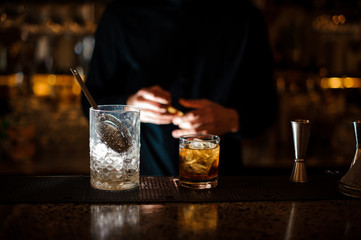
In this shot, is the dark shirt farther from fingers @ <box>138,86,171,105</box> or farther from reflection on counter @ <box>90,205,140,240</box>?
reflection on counter @ <box>90,205,140,240</box>

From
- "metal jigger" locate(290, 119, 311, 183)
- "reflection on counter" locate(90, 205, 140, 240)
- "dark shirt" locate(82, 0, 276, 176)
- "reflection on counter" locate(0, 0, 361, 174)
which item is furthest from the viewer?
"reflection on counter" locate(0, 0, 361, 174)

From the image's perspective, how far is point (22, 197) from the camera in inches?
41.1

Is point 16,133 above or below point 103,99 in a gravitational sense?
below

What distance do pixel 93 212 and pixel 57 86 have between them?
8.29ft

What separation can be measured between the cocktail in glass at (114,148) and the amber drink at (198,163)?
0.11 m

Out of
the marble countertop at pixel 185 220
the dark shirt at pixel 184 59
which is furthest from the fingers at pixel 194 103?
the marble countertop at pixel 185 220

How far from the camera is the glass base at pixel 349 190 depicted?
108 cm

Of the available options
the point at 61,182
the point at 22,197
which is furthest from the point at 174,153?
the point at 22,197

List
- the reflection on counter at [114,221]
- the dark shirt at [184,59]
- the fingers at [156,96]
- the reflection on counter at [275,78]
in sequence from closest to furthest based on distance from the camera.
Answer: the reflection on counter at [114,221] → the fingers at [156,96] → the dark shirt at [184,59] → the reflection on counter at [275,78]

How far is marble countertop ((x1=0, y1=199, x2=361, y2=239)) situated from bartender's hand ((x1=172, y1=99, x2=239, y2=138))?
0.45 meters

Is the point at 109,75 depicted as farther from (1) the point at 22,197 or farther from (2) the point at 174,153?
(1) the point at 22,197

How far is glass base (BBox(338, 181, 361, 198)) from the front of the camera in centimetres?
108

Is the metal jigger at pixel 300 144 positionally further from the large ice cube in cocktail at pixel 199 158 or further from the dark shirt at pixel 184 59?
the dark shirt at pixel 184 59

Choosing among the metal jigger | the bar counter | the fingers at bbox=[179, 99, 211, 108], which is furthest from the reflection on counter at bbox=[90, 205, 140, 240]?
the fingers at bbox=[179, 99, 211, 108]
